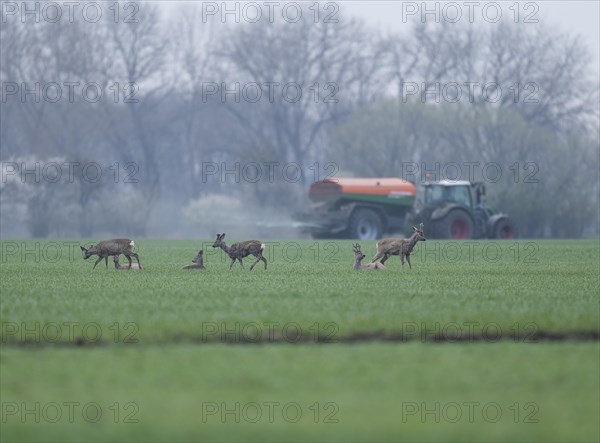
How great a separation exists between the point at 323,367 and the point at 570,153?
62351 millimetres

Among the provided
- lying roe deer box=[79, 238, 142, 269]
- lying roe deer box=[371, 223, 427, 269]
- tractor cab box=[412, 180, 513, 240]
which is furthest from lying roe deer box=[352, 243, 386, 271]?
tractor cab box=[412, 180, 513, 240]

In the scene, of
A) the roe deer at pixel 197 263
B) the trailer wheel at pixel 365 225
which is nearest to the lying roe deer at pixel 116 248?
the roe deer at pixel 197 263

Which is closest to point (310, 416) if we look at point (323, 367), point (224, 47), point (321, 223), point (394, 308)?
point (323, 367)

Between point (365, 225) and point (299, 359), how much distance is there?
38.9 meters

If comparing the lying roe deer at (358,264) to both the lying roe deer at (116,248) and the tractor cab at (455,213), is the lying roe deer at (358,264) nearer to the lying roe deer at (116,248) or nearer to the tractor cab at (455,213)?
the lying roe deer at (116,248)

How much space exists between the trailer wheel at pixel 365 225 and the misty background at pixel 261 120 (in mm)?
11708

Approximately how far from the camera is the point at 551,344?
1272 centimetres

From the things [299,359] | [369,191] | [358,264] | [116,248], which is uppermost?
[369,191]

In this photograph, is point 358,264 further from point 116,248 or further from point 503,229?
point 503,229

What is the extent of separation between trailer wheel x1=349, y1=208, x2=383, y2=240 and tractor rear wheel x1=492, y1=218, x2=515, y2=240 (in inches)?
184

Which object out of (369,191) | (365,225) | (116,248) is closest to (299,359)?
(116,248)

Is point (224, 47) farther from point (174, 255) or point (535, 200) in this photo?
point (174, 255)

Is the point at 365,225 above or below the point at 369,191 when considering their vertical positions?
below

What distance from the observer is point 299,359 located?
11180 millimetres
